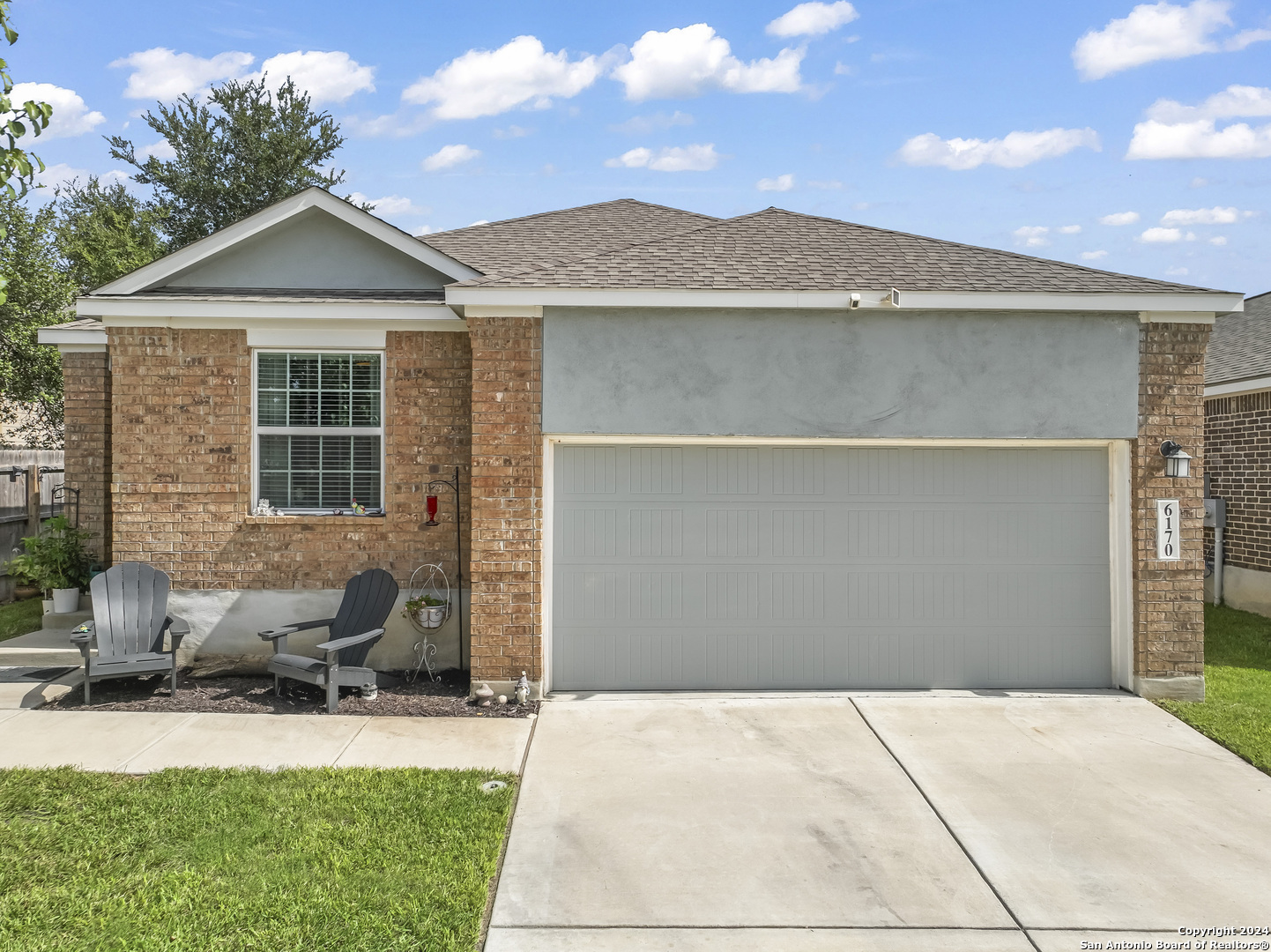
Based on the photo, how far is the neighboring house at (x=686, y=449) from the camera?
7.28 m

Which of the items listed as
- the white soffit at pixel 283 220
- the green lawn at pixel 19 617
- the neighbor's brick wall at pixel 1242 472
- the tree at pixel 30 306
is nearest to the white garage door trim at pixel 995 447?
the white soffit at pixel 283 220

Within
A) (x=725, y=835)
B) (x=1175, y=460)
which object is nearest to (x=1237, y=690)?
(x=1175, y=460)

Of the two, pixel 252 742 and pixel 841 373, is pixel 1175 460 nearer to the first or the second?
pixel 841 373

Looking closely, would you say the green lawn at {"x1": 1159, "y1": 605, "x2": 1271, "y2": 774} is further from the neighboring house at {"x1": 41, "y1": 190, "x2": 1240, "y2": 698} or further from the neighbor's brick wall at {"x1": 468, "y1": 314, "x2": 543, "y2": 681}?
the neighbor's brick wall at {"x1": 468, "y1": 314, "x2": 543, "y2": 681}

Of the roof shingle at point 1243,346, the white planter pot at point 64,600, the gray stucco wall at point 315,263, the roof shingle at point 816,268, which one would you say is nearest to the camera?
the roof shingle at point 816,268

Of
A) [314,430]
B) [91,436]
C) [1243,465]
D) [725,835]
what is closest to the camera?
[725,835]

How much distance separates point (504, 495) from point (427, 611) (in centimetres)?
145

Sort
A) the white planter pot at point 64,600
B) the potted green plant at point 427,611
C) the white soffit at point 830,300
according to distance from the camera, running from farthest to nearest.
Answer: the white planter pot at point 64,600, the potted green plant at point 427,611, the white soffit at point 830,300

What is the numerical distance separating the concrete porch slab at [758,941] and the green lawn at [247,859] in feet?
1.03

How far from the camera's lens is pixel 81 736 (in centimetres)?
624

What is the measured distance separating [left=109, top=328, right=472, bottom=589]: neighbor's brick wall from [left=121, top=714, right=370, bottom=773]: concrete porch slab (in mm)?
1683

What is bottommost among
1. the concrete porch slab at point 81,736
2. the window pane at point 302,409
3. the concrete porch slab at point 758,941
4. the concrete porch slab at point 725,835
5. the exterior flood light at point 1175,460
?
the concrete porch slab at point 758,941

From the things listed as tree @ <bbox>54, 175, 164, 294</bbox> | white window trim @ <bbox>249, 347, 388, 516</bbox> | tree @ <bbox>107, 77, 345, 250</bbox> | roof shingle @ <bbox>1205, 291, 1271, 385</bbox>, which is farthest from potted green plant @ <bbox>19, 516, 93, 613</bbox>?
tree @ <bbox>107, 77, 345, 250</bbox>

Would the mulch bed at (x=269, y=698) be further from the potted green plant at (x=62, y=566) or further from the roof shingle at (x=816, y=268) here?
the roof shingle at (x=816, y=268)
